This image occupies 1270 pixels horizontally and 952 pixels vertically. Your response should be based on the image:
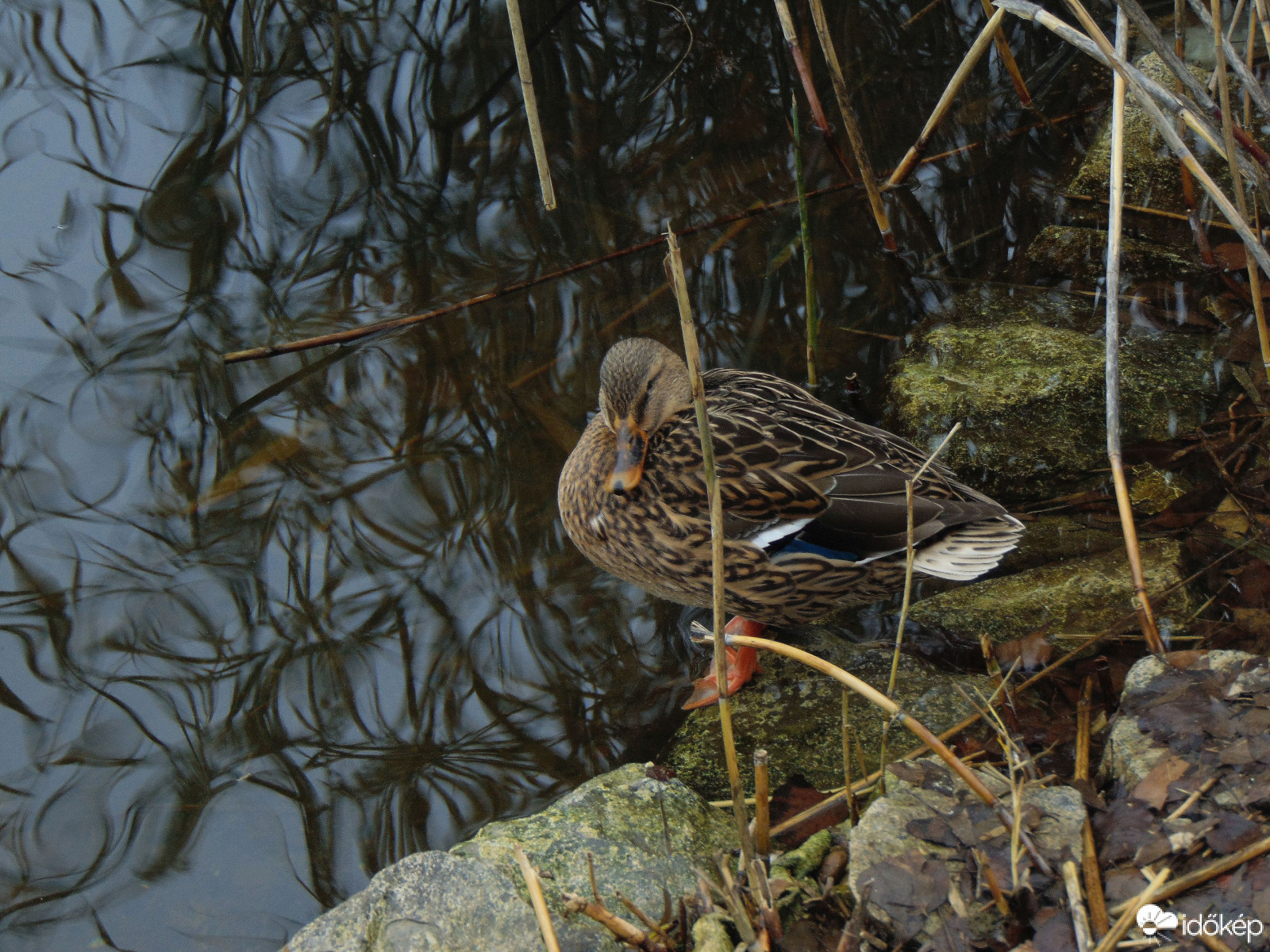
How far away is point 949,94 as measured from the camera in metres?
4.23

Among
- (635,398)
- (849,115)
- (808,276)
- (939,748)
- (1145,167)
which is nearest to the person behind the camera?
(939,748)

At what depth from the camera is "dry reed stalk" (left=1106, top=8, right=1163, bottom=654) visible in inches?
102

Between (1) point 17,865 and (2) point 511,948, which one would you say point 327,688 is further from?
(2) point 511,948

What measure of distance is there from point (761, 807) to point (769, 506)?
125 cm

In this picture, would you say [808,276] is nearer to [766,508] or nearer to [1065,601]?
[766,508]

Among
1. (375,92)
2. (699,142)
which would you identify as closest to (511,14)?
(699,142)

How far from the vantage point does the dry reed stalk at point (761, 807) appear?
1.98 m

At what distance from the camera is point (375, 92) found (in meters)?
5.79

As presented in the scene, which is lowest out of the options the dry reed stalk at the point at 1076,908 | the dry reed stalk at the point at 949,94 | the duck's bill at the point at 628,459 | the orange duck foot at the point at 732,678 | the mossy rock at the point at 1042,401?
the orange duck foot at the point at 732,678

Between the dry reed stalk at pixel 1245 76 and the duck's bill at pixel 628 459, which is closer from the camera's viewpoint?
the dry reed stalk at pixel 1245 76

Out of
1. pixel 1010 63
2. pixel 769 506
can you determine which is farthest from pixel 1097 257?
pixel 769 506

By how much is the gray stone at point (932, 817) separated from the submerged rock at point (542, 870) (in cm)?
40

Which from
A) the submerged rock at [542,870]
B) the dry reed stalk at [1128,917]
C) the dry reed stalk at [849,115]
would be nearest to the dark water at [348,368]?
the dry reed stalk at [849,115]

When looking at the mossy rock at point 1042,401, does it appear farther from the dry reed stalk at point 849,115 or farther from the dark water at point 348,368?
the dry reed stalk at point 849,115
